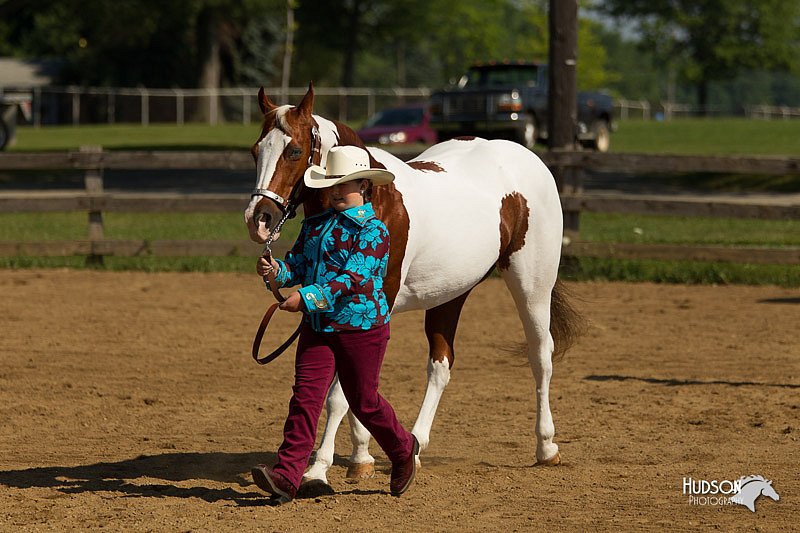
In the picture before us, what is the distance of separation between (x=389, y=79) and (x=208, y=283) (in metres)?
107

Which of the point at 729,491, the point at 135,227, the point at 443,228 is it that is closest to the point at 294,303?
the point at 443,228

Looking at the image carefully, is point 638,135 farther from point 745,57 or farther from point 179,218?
point 745,57

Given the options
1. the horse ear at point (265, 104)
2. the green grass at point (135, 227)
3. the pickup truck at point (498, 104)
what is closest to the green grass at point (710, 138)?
the pickup truck at point (498, 104)

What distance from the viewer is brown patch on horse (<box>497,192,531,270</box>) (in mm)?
5996

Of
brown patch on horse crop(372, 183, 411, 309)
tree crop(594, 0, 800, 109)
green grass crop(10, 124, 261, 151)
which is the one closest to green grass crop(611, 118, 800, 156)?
green grass crop(10, 124, 261, 151)

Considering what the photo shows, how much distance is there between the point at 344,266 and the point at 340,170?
1.27 ft

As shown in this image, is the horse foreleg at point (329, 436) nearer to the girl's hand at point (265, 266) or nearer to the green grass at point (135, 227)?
the girl's hand at point (265, 266)

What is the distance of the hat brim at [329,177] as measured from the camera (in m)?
4.71

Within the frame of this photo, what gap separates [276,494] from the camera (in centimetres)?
492

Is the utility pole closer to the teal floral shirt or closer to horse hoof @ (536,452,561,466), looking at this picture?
horse hoof @ (536,452,561,466)

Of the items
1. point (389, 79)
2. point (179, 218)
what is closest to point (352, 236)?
point (179, 218)

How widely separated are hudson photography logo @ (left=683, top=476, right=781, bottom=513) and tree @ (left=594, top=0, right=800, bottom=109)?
72111 millimetres

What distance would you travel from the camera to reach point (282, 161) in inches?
188

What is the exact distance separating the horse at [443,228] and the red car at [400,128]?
23.3 meters
